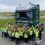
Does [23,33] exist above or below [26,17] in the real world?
below

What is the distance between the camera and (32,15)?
7.62 ft

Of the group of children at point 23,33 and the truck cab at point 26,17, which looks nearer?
the group of children at point 23,33

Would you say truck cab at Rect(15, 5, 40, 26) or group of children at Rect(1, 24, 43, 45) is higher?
truck cab at Rect(15, 5, 40, 26)

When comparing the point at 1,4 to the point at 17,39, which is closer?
the point at 17,39

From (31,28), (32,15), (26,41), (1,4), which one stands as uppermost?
(1,4)

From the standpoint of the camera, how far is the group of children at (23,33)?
220cm

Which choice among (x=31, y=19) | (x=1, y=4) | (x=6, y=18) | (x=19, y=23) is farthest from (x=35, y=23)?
(x=1, y=4)

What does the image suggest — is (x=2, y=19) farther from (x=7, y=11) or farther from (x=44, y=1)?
(x=44, y=1)

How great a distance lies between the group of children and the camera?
2.20 m

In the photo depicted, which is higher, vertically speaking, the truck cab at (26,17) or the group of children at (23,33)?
the truck cab at (26,17)

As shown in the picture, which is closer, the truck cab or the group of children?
the group of children

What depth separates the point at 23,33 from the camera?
2193mm

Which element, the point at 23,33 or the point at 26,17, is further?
the point at 26,17

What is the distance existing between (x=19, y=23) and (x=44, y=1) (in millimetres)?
483
